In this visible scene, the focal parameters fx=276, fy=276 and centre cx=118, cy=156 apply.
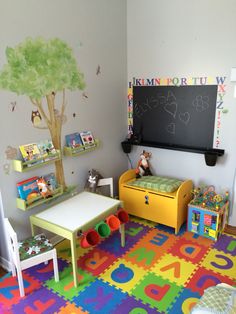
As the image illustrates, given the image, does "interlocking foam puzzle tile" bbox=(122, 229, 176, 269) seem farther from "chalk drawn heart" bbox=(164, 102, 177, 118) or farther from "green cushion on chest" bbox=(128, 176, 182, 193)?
"chalk drawn heart" bbox=(164, 102, 177, 118)

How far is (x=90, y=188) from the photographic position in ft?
9.61

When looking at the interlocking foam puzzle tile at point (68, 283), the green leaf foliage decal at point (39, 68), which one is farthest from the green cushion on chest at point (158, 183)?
the green leaf foliage decal at point (39, 68)

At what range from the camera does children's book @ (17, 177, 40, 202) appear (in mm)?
2289

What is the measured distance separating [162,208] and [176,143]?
0.76 m

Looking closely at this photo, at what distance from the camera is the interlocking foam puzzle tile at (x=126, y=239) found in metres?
2.61

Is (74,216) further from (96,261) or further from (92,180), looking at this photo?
(92,180)

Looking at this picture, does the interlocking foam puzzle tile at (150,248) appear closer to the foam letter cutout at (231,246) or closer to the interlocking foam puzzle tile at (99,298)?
the interlocking foam puzzle tile at (99,298)

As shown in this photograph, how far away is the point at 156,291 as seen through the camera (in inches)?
82.6

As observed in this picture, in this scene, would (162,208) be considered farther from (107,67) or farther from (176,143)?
(107,67)

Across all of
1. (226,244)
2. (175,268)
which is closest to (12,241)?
(175,268)

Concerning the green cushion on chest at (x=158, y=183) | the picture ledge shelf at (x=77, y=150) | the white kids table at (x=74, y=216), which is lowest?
the white kids table at (x=74, y=216)

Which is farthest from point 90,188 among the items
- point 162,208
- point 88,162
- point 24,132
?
point 24,132

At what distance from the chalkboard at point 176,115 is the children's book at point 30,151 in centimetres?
141

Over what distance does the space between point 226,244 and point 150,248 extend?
0.74m
